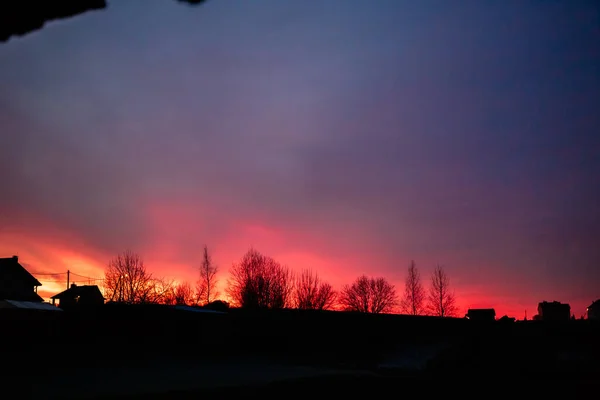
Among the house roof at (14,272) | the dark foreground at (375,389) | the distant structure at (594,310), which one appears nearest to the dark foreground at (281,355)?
the dark foreground at (375,389)

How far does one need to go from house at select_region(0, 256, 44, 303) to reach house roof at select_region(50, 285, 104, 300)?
5122 millimetres

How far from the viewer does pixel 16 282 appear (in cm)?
5694

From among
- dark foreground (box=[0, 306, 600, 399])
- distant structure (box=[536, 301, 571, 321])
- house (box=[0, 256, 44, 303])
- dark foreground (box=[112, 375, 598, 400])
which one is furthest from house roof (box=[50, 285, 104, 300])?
distant structure (box=[536, 301, 571, 321])

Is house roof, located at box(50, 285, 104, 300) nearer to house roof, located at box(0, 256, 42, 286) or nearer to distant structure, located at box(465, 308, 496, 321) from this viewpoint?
house roof, located at box(0, 256, 42, 286)

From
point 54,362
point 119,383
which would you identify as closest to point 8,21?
point 119,383

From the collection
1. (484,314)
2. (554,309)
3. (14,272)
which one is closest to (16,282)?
(14,272)

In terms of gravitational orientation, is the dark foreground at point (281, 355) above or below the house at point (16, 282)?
below

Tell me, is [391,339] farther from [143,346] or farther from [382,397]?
[382,397]

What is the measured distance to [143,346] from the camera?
29109 mm

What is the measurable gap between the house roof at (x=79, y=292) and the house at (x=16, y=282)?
512cm

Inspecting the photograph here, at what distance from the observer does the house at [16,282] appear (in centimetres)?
5506

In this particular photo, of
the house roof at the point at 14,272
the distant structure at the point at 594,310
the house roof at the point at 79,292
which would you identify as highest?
the house roof at the point at 14,272

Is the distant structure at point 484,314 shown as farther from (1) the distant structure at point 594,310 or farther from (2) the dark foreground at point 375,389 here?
(1) the distant structure at point 594,310

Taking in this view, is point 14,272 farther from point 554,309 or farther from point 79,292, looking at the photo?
point 554,309
